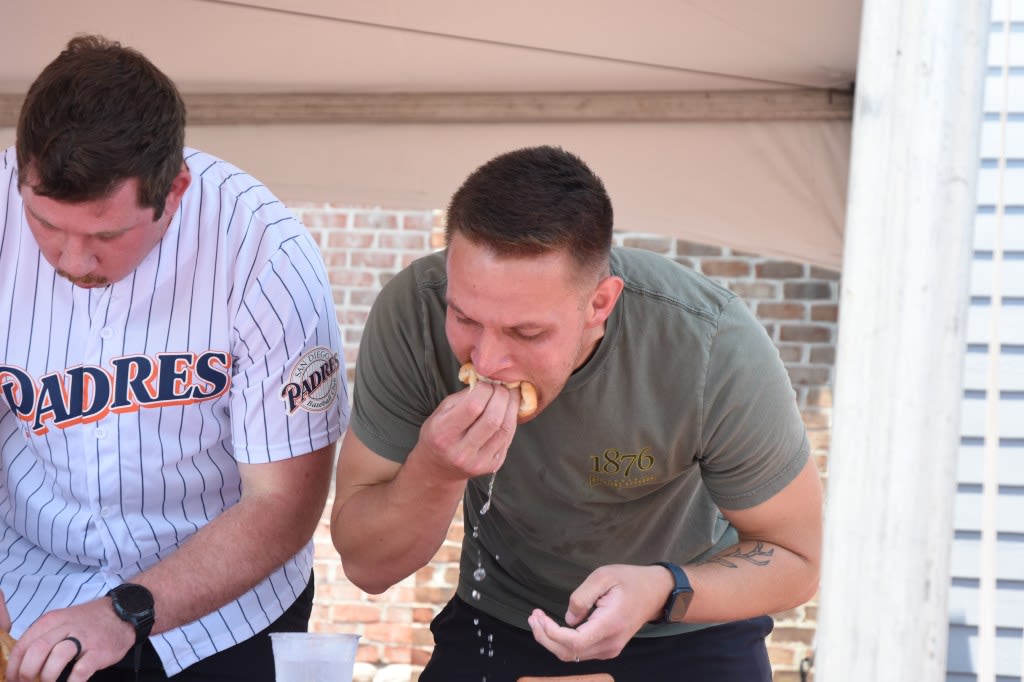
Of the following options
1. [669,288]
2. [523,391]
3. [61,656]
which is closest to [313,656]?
[61,656]

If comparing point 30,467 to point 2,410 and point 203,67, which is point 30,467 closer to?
point 2,410

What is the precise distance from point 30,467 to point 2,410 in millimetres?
128

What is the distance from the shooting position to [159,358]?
2.38m

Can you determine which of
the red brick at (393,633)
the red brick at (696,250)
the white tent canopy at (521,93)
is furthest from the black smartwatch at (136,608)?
the red brick at (696,250)

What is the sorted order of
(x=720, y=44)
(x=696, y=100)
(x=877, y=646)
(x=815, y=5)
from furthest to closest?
1. (x=696, y=100)
2. (x=720, y=44)
3. (x=815, y=5)
4. (x=877, y=646)

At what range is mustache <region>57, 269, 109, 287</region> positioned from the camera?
2.13 meters

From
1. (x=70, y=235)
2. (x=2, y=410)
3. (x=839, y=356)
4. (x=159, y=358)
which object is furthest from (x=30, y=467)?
(x=839, y=356)

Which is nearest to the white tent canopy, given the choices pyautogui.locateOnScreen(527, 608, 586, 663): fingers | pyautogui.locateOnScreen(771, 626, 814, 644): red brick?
pyautogui.locateOnScreen(527, 608, 586, 663): fingers

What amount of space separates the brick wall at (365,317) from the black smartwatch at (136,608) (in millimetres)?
2795

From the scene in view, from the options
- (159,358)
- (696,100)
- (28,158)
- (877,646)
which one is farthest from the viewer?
(696,100)

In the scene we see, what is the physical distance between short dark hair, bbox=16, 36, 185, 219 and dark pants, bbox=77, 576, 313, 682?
88 centimetres

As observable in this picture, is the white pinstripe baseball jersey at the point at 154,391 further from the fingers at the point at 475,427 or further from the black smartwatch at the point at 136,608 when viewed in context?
the fingers at the point at 475,427

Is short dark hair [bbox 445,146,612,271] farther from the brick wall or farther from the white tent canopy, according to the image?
the brick wall

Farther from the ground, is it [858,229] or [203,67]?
[203,67]
